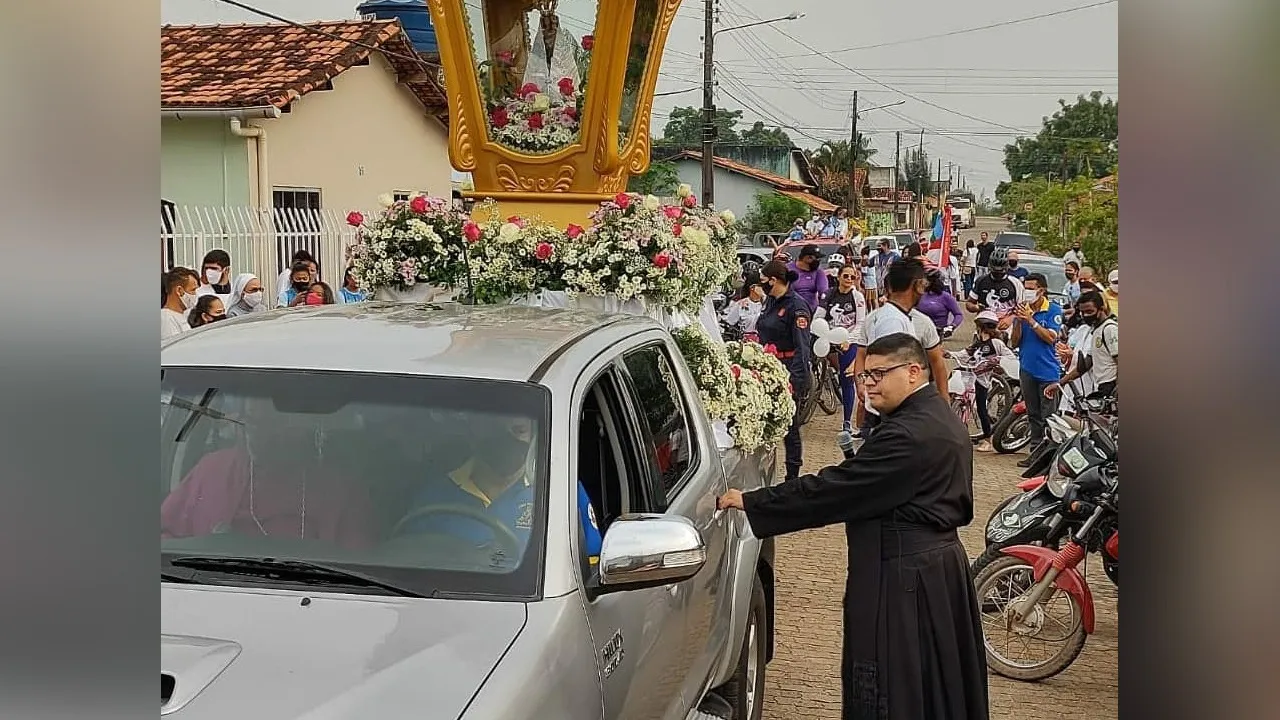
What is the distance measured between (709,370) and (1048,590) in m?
1.97

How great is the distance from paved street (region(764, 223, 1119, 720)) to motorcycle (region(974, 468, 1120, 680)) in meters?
0.12

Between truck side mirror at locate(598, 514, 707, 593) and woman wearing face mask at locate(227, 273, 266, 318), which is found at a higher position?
woman wearing face mask at locate(227, 273, 266, 318)

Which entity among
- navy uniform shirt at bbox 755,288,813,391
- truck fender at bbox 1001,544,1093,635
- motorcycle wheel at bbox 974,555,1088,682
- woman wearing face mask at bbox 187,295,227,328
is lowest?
motorcycle wheel at bbox 974,555,1088,682

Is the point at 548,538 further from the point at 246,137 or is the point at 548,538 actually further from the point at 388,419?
the point at 246,137

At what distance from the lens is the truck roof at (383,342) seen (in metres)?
3.11

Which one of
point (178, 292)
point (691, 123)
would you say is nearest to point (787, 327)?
point (178, 292)

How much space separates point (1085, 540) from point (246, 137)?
526 inches

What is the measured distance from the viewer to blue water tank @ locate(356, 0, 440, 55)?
2153 cm

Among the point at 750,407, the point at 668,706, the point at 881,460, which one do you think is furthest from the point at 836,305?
the point at 668,706

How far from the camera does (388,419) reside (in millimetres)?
2977

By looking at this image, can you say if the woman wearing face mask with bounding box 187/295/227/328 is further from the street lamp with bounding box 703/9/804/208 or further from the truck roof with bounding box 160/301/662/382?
the street lamp with bounding box 703/9/804/208

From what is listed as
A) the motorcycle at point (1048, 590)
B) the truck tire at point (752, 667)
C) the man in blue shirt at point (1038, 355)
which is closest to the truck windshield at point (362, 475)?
the truck tire at point (752, 667)

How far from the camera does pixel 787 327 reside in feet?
34.0

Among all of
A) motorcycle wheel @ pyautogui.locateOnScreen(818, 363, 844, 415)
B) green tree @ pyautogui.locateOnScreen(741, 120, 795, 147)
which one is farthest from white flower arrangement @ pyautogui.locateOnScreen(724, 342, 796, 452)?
green tree @ pyautogui.locateOnScreen(741, 120, 795, 147)
